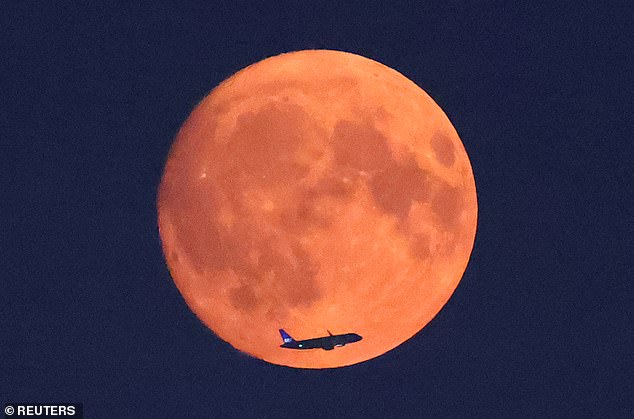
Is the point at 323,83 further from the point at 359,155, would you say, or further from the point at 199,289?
the point at 199,289

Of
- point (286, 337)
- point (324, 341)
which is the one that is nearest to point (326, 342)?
point (324, 341)

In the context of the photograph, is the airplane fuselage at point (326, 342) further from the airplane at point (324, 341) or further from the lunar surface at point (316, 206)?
the lunar surface at point (316, 206)

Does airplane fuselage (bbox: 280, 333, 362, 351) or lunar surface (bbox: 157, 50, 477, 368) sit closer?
lunar surface (bbox: 157, 50, 477, 368)

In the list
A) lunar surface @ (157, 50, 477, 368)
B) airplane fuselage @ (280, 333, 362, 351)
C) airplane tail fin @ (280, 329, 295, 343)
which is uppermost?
lunar surface @ (157, 50, 477, 368)

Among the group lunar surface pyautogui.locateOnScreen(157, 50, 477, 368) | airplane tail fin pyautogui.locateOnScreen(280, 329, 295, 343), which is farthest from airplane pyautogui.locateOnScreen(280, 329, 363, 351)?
lunar surface pyautogui.locateOnScreen(157, 50, 477, 368)

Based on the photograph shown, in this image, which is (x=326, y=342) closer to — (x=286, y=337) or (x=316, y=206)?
(x=286, y=337)

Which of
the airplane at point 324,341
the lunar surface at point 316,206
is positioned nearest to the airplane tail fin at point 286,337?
the airplane at point 324,341

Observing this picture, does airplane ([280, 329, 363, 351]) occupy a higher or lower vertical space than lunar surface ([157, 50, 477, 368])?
lower

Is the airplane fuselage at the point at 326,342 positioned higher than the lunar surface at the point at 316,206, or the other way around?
the lunar surface at the point at 316,206

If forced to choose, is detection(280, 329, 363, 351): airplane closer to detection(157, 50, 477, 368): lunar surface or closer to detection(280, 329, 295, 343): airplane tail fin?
detection(280, 329, 295, 343): airplane tail fin
